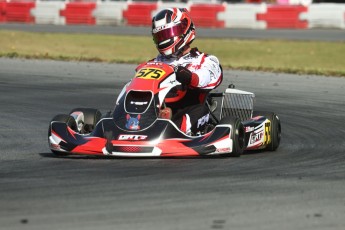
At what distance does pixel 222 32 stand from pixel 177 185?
21042 mm

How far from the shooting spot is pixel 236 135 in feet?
27.1

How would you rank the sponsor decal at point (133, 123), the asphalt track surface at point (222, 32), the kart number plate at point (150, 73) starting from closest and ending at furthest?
the sponsor decal at point (133, 123)
the kart number plate at point (150, 73)
the asphalt track surface at point (222, 32)

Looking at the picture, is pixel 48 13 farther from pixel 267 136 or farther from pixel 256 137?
pixel 256 137

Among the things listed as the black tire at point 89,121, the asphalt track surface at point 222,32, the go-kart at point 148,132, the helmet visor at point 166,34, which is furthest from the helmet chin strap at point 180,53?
the asphalt track surface at point 222,32

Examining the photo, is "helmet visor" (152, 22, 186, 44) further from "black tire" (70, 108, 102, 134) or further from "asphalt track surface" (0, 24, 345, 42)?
"asphalt track surface" (0, 24, 345, 42)

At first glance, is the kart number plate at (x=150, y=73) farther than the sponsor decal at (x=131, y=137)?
Yes

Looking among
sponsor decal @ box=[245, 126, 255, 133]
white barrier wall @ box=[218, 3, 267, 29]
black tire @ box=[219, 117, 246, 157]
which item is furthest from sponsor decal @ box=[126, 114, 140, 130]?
white barrier wall @ box=[218, 3, 267, 29]

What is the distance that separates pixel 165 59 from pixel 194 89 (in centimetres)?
54

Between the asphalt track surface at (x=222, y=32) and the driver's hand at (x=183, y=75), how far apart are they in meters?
16.2

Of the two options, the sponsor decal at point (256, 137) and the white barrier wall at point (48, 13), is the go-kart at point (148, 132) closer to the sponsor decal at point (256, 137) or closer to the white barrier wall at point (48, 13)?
the sponsor decal at point (256, 137)

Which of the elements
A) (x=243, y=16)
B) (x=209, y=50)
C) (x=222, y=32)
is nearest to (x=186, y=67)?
(x=209, y=50)

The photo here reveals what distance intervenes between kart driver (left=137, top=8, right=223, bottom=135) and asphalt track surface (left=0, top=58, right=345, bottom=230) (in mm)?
547

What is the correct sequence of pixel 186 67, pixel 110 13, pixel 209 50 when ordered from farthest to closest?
pixel 110 13
pixel 209 50
pixel 186 67

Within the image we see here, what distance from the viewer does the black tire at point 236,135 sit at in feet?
27.0
